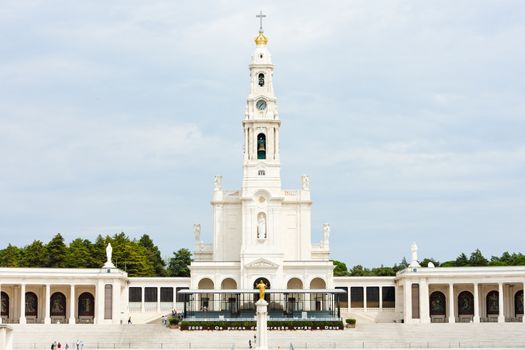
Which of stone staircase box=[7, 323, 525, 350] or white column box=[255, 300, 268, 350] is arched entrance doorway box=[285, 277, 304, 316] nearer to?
stone staircase box=[7, 323, 525, 350]

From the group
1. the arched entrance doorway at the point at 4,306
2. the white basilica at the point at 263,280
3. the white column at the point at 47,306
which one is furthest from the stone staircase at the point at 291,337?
the arched entrance doorway at the point at 4,306

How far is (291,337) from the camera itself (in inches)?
3413

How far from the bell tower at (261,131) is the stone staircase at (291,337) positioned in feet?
69.6

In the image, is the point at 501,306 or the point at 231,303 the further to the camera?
the point at 501,306

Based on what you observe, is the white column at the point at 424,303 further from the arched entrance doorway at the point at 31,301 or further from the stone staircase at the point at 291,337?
the arched entrance doorway at the point at 31,301

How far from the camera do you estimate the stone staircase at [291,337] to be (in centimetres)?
8538

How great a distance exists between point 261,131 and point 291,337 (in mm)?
26619

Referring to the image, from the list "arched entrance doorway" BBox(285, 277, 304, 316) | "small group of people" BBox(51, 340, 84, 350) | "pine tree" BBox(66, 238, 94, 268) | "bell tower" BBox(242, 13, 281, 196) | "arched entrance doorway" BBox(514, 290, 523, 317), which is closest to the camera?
"small group of people" BBox(51, 340, 84, 350)

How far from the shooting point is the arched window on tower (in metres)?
107

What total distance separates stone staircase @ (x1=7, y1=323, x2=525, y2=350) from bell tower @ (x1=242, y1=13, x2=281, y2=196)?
69.6ft

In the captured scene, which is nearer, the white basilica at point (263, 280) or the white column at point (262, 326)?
the white column at point (262, 326)

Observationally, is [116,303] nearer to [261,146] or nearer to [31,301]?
[31,301]

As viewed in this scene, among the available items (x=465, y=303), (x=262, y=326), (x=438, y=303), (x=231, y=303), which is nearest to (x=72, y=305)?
(x=231, y=303)

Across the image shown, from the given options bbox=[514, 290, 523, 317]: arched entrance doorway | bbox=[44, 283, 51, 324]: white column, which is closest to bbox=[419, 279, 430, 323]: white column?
bbox=[514, 290, 523, 317]: arched entrance doorway
